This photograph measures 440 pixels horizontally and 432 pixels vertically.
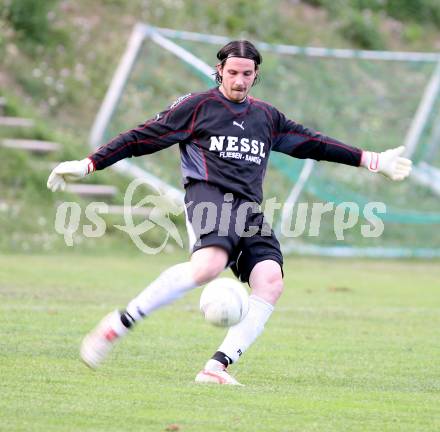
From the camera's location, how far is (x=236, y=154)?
21.7ft

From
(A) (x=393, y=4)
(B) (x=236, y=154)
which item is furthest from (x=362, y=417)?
(A) (x=393, y=4)

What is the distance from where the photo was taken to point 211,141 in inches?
260

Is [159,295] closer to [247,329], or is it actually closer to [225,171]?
Answer: [247,329]

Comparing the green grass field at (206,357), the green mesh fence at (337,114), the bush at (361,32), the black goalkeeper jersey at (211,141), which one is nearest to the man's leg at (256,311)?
the green grass field at (206,357)

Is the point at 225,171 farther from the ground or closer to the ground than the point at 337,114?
closer to the ground

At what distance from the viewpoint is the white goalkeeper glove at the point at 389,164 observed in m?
6.91

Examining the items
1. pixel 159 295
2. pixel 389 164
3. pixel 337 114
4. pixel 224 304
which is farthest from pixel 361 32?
pixel 224 304

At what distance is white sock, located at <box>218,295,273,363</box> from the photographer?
21.4 ft

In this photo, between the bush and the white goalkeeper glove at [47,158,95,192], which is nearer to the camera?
the white goalkeeper glove at [47,158,95,192]

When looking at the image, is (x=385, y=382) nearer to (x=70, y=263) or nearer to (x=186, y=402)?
(x=186, y=402)

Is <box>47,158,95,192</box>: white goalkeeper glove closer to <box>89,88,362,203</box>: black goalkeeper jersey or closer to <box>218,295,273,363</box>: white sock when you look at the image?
<box>89,88,362,203</box>: black goalkeeper jersey

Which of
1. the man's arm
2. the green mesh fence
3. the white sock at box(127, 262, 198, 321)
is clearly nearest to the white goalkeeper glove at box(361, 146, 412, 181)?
the man's arm

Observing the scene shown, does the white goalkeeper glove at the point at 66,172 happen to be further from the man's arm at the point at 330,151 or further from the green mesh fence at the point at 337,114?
the green mesh fence at the point at 337,114

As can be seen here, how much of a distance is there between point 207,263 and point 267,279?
433 millimetres
